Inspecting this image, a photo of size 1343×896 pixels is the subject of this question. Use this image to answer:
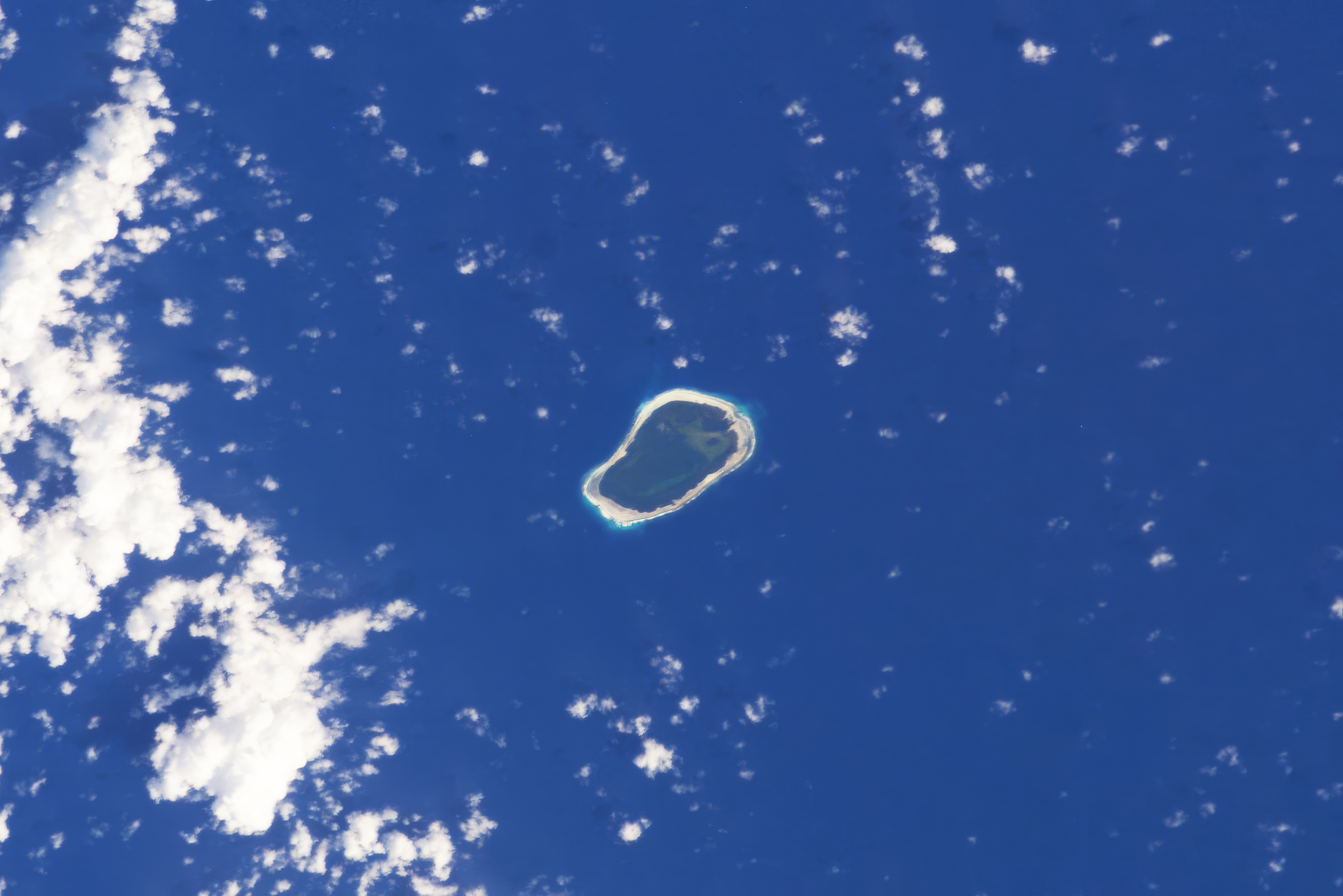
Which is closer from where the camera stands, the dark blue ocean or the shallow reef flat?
the dark blue ocean

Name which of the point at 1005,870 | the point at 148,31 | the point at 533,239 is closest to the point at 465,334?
the point at 533,239

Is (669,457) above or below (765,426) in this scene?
below

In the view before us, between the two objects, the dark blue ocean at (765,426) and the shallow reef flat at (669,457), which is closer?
the dark blue ocean at (765,426)

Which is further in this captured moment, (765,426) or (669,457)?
(669,457)
